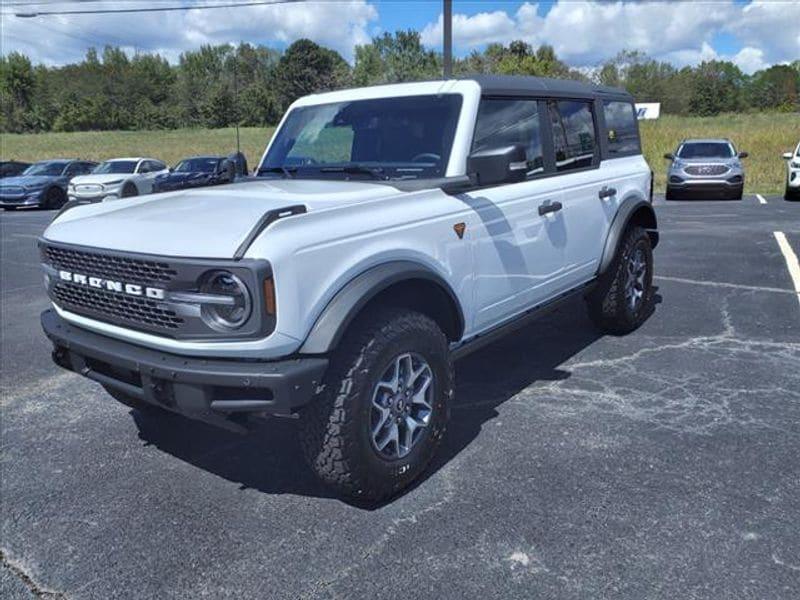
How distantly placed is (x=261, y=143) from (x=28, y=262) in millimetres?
38500

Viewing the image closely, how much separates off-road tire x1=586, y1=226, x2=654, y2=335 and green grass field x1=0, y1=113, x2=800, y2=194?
54.4 ft

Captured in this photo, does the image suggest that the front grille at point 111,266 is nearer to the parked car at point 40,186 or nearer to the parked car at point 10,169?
the parked car at point 40,186

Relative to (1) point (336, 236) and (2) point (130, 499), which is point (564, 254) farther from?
(2) point (130, 499)

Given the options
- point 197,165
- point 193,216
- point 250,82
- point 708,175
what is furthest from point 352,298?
point 250,82

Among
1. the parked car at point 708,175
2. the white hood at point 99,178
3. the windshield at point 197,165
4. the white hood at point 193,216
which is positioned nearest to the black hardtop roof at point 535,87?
the white hood at point 193,216

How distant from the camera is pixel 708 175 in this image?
56.1 feet

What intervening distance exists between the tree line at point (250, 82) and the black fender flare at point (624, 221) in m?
53.6

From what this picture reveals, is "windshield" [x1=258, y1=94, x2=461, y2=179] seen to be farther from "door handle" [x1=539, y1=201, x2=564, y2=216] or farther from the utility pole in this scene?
the utility pole

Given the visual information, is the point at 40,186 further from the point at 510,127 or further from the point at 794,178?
the point at 794,178

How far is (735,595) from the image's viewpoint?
2.47 m

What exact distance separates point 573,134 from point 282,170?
207 centimetres

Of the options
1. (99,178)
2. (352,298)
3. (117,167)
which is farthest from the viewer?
(117,167)

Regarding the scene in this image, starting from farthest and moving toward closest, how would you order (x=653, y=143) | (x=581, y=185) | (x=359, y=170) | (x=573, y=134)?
(x=653, y=143) < (x=573, y=134) < (x=581, y=185) < (x=359, y=170)

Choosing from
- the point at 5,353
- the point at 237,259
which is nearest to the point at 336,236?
the point at 237,259
